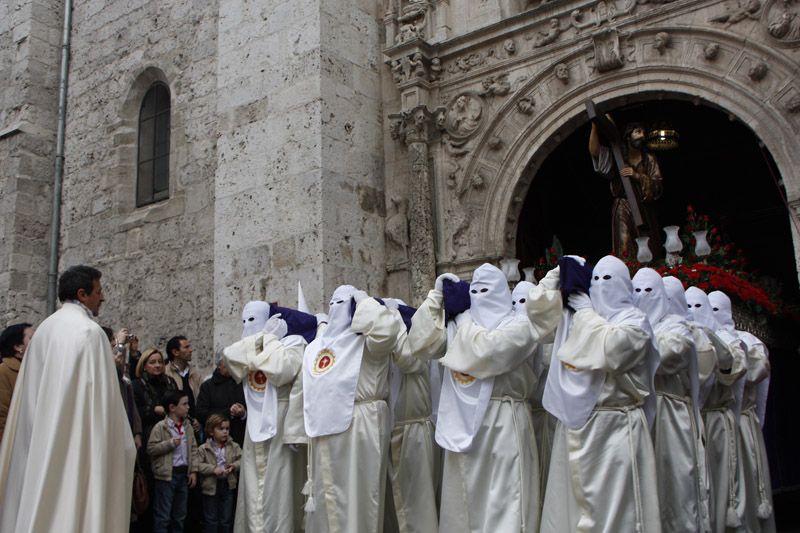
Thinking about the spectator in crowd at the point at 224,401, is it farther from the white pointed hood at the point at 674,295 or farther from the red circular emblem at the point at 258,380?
the white pointed hood at the point at 674,295

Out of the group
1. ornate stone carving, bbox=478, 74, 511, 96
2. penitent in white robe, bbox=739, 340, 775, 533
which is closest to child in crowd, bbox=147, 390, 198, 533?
penitent in white robe, bbox=739, 340, 775, 533

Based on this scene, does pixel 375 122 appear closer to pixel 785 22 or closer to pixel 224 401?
pixel 224 401

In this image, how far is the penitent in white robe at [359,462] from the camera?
5484 millimetres

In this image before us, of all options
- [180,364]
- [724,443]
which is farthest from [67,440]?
[724,443]

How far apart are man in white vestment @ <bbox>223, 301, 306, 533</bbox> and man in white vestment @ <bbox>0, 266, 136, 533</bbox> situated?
184cm

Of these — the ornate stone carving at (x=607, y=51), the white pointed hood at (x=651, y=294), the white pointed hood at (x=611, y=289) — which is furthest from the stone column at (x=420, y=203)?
the white pointed hood at (x=611, y=289)

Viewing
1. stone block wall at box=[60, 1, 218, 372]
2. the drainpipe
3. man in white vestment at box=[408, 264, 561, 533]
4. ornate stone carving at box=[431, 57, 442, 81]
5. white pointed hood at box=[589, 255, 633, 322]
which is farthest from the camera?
the drainpipe

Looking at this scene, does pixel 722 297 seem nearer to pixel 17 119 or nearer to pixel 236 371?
pixel 236 371

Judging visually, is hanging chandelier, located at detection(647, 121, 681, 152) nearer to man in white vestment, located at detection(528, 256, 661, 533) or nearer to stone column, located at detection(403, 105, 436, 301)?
stone column, located at detection(403, 105, 436, 301)

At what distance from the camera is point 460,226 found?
29.6 feet

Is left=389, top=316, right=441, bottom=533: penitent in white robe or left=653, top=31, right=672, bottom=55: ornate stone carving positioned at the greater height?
left=653, top=31, right=672, bottom=55: ornate stone carving

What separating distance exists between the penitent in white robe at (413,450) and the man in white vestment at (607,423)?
114 centimetres

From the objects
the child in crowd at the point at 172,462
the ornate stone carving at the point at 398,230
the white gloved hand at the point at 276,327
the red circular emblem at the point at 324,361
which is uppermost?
the ornate stone carving at the point at 398,230

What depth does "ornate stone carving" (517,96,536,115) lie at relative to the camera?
28.8 ft
